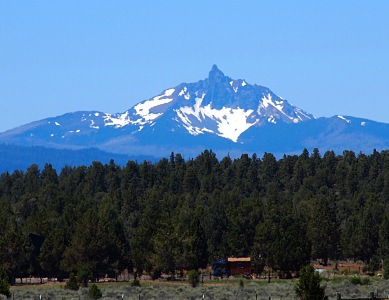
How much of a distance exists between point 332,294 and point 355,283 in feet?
46.5

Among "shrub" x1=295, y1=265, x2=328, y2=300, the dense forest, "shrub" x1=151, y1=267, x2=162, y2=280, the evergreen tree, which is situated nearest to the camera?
"shrub" x1=295, y1=265, x2=328, y2=300

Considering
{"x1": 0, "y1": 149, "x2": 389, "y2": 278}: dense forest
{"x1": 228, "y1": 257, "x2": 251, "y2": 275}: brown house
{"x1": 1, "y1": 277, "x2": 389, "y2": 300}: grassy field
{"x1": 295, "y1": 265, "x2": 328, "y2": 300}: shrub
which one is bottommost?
{"x1": 1, "y1": 277, "x2": 389, "y2": 300}: grassy field

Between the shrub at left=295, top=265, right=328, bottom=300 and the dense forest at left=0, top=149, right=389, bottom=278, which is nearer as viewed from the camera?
the shrub at left=295, top=265, right=328, bottom=300

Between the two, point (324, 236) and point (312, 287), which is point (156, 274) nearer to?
point (324, 236)

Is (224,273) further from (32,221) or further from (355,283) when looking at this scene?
(32,221)

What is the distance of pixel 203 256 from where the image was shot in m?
106

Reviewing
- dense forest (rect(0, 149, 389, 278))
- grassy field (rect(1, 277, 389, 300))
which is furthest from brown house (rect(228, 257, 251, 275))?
grassy field (rect(1, 277, 389, 300))

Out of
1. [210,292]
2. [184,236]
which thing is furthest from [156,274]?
[210,292]

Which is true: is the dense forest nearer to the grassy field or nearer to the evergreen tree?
the evergreen tree

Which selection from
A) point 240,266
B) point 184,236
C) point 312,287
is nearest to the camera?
point 312,287

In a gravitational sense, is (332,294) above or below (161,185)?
below

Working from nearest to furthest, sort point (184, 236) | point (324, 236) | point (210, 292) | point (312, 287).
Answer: point (312, 287)
point (210, 292)
point (184, 236)
point (324, 236)

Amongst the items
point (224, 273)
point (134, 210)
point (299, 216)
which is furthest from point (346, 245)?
point (134, 210)

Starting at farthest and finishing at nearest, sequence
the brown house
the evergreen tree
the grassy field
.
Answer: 1. the evergreen tree
2. the brown house
3. the grassy field
